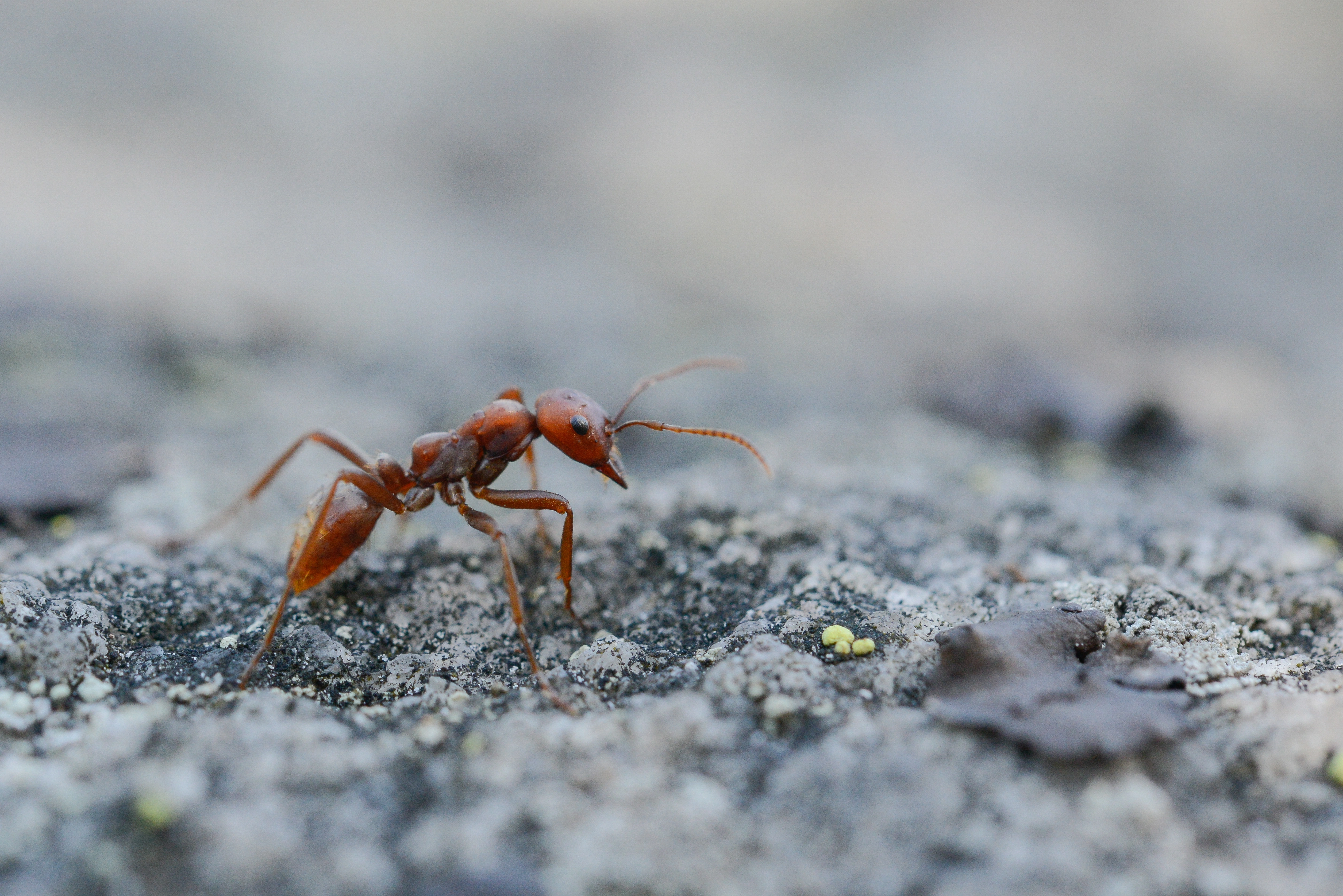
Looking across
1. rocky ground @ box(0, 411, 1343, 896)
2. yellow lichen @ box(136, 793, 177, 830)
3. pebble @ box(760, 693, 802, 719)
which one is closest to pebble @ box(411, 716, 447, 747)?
rocky ground @ box(0, 411, 1343, 896)

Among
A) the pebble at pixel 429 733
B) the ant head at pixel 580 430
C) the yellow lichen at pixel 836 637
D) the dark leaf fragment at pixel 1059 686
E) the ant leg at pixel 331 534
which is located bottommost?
A: the pebble at pixel 429 733

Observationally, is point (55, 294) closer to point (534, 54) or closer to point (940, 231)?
point (534, 54)

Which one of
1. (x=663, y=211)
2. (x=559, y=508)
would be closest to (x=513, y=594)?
(x=559, y=508)

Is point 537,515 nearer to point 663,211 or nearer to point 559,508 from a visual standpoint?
point 559,508

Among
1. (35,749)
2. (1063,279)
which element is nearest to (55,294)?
(35,749)

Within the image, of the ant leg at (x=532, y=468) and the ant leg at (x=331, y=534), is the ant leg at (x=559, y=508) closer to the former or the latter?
the ant leg at (x=532, y=468)

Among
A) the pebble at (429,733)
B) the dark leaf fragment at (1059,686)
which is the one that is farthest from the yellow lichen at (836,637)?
the pebble at (429,733)
